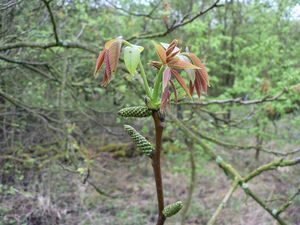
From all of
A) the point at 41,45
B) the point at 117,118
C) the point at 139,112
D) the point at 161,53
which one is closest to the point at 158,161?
the point at 139,112

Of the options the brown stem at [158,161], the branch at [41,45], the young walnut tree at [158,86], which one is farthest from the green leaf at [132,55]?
the branch at [41,45]

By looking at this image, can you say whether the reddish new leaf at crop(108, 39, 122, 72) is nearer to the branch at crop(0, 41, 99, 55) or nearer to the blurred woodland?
the blurred woodland

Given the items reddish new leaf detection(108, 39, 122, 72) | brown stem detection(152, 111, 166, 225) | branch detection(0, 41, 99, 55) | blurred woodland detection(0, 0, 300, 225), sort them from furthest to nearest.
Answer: blurred woodland detection(0, 0, 300, 225) → branch detection(0, 41, 99, 55) → reddish new leaf detection(108, 39, 122, 72) → brown stem detection(152, 111, 166, 225)

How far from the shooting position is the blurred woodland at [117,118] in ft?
11.6

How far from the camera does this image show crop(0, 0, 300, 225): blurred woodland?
353 cm

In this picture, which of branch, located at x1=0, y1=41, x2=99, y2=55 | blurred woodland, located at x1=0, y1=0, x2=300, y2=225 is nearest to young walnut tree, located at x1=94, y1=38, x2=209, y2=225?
blurred woodland, located at x1=0, y1=0, x2=300, y2=225

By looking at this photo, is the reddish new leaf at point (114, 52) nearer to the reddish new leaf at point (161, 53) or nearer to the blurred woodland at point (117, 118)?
the reddish new leaf at point (161, 53)

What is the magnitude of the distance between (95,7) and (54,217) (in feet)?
8.90

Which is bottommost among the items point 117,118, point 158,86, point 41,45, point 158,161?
point 117,118

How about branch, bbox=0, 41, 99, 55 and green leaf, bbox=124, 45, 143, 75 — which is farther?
branch, bbox=0, 41, 99, 55

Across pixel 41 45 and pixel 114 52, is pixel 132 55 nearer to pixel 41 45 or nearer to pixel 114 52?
pixel 114 52

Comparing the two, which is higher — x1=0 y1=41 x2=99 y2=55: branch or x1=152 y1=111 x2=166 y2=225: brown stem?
x1=0 y1=41 x2=99 y2=55: branch

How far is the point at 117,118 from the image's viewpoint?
163 inches

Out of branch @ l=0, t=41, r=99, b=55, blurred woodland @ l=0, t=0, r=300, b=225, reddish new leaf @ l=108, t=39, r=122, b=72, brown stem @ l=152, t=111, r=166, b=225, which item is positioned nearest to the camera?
brown stem @ l=152, t=111, r=166, b=225
